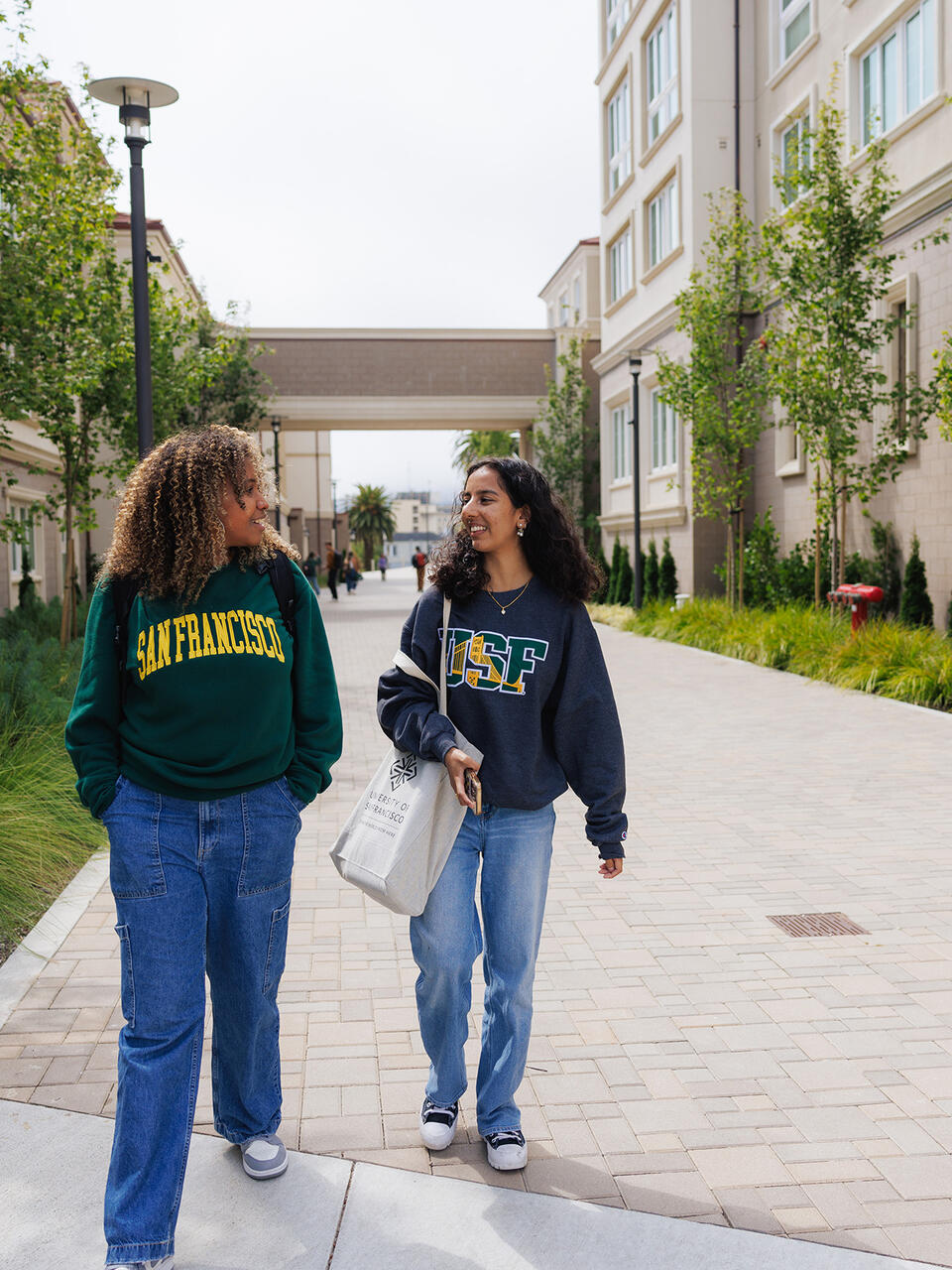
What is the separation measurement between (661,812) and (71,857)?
11.9ft

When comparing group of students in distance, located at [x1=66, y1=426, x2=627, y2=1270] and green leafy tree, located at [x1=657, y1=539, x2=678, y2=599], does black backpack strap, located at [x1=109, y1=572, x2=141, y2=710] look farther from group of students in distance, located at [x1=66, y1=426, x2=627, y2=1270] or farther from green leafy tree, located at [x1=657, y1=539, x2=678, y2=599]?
green leafy tree, located at [x1=657, y1=539, x2=678, y2=599]

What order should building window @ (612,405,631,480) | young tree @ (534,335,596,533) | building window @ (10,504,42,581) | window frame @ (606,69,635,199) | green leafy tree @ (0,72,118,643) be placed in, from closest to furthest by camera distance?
green leafy tree @ (0,72,118,643) → building window @ (10,504,42,581) → window frame @ (606,69,635,199) → building window @ (612,405,631,480) → young tree @ (534,335,596,533)

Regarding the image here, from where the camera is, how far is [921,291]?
51.0ft

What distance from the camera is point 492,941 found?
129 inches

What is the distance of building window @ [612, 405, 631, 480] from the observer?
29328mm

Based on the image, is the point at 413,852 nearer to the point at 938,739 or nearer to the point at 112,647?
the point at 112,647

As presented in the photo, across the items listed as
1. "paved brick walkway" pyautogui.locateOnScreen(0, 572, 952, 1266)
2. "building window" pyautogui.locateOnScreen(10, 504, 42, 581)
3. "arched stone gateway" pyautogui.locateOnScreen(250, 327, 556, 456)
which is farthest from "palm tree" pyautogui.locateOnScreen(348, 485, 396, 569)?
"paved brick walkway" pyautogui.locateOnScreen(0, 572, 952, 1266)

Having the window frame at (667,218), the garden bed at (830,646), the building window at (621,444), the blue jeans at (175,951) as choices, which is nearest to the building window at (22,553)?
the garden bed at (830,646)

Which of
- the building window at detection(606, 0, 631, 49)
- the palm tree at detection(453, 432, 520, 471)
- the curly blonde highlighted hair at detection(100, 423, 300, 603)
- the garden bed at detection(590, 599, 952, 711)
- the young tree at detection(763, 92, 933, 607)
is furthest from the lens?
the palm tree at detection(453, 432, 520, 471)

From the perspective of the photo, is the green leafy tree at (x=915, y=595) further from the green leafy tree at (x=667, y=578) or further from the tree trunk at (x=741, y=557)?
the green leafy tree at (x=667, y=578)

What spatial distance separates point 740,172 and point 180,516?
73.1 feet

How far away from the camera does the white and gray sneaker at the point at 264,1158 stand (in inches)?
124

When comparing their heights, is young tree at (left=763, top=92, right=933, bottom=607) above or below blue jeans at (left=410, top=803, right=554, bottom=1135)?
above

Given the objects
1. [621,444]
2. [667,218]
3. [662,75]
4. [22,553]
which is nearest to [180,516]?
[22,553]
